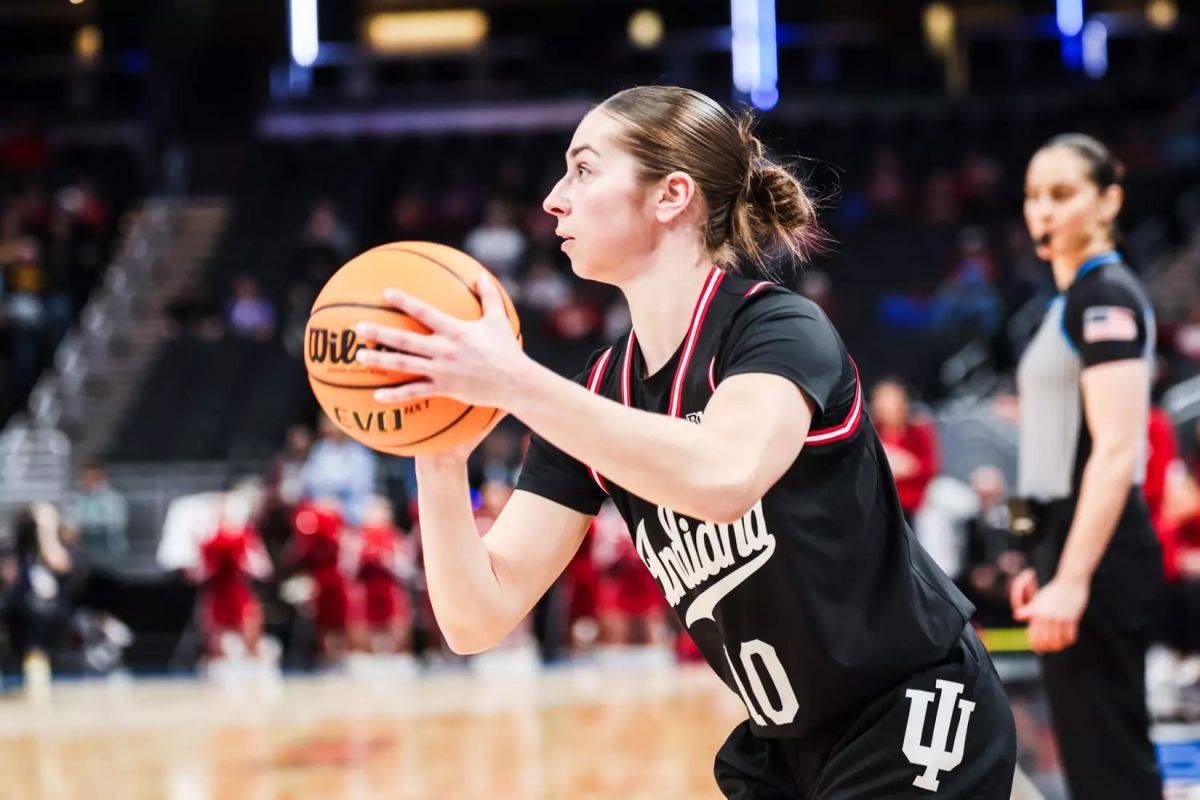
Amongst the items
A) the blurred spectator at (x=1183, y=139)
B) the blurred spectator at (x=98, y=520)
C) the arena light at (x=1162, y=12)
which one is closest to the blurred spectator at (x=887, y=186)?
→ the blurred spectator at (x=1183, y=139)

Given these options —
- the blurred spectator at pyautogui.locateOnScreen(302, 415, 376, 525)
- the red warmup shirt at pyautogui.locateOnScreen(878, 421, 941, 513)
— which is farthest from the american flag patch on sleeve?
the blurred spectator at pyautogui.locateOnScreen(302, 415, 376, 525)

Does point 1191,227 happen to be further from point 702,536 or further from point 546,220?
point 702,536

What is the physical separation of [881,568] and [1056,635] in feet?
4.35

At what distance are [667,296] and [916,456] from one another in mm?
7190

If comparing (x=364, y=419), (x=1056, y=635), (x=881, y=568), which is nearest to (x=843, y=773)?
(x=881, y=568)

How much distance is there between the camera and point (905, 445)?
9.03 metres

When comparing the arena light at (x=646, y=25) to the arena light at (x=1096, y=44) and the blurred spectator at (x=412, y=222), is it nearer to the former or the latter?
the blurred spectator at (x=412, y=222)

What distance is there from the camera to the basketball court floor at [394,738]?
5848mm

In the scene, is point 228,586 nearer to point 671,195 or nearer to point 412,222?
point 412,222

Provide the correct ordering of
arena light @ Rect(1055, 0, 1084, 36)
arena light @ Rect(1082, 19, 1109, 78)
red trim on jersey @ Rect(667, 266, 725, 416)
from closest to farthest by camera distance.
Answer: red trim on jersey @ Rect(667, 266, 725, 416), arena light @ Rect(1082, 19, 1109, 78), arena light @ Rect(1055, 0, 1084, 36)

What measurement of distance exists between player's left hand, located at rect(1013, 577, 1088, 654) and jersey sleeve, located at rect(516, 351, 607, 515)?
136 cm

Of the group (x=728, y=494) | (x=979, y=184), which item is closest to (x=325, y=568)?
(x=979, y=184)

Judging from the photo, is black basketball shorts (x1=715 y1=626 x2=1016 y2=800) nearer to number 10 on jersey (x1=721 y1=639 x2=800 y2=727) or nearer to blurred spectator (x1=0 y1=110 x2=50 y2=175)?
number 10 on jersey (x1=721 y1=639 x2=800 y2=727)

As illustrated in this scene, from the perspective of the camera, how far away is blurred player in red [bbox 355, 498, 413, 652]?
35.6 feet
